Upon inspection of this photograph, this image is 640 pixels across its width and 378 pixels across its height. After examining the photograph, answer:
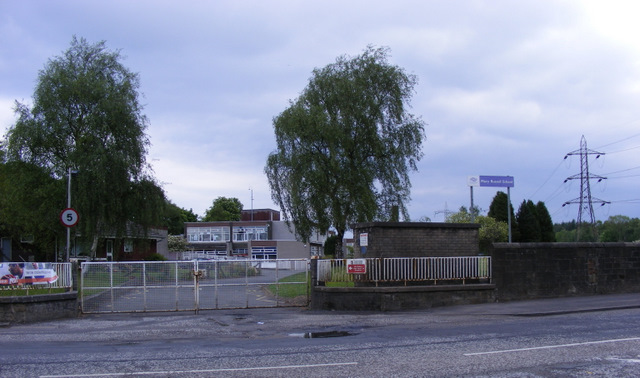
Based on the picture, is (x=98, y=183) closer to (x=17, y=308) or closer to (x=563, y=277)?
(x=17, y=308)

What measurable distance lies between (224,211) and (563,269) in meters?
113

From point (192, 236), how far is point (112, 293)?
252 ft

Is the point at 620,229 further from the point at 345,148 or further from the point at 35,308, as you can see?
the point at 35,308

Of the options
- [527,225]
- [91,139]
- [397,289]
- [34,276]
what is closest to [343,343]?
[397,289]

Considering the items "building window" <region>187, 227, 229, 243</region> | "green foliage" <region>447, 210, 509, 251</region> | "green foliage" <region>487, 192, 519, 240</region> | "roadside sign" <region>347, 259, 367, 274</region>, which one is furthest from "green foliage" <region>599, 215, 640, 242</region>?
"roadside sign" <region>347, 259, 367, 274</region>

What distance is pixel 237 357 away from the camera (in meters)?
9.66

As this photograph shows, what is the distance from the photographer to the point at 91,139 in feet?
110

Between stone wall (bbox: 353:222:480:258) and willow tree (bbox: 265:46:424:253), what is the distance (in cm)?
1744

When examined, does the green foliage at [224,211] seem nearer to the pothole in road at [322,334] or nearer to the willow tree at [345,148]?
the willow tree at [345,148]

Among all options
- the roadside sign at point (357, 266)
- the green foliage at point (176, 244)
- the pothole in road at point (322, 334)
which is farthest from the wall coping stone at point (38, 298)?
the green foliage at point (176, 244)

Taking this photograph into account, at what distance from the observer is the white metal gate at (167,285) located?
18.1 metres

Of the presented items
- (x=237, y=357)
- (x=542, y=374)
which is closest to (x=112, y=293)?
(x=237, y=357)

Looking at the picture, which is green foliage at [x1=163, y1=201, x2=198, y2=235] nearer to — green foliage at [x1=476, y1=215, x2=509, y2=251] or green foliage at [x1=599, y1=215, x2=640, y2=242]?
green foliage at [x1=476, y1=215, x2=509, y2=251]

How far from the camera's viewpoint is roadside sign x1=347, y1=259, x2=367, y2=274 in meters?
18.2
